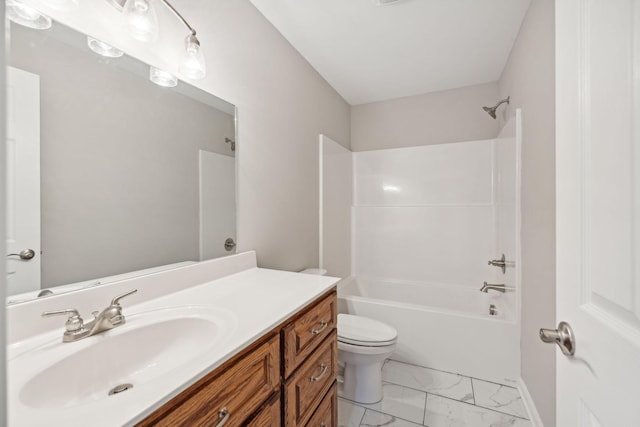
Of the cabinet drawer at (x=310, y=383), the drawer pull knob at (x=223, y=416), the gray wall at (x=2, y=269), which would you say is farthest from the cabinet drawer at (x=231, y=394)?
the gray wall at (x=2, y=269)

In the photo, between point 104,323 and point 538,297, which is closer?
point 104,323

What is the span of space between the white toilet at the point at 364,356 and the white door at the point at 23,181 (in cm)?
→ 147

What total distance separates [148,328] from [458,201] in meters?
2.72

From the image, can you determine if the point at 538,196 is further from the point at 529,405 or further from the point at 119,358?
the point at 119,358

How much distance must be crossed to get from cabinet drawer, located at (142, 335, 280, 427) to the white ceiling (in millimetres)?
1843

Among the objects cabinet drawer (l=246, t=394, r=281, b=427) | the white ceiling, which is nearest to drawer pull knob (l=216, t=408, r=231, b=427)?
cabinet drawer (l=246, t=394, r=281, b=427)

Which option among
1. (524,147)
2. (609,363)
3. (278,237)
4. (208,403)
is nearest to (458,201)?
(524,147)

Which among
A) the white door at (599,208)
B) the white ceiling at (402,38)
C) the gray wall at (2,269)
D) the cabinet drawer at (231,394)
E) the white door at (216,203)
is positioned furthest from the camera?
the white ceiling at (402,38)

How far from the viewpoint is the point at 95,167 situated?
2.94 ft

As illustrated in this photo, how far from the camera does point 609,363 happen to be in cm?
45

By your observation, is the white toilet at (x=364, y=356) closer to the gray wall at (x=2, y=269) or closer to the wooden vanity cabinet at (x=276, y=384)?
the wooden vanity cabinet at (x=276, y=384)

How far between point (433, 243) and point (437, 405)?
1.49 metres

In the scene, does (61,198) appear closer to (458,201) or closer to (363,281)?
(363,281)

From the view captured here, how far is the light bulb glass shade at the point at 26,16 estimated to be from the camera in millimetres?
731
